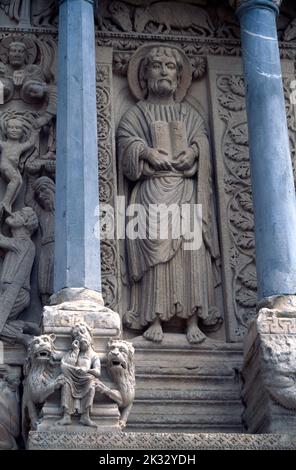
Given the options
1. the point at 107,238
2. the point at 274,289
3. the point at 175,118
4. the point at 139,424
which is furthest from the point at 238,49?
the point at 139,424

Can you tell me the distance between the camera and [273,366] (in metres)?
9.00

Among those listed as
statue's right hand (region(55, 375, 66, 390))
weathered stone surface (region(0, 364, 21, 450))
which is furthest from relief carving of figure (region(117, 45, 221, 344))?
statue's right hand (region(55, 375, 66, 390))

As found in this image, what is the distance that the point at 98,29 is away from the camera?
12008 millimetres

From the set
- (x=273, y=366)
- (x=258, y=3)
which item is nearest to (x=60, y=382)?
(x=273, y=366)

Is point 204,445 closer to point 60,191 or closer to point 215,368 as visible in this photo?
point 215,368

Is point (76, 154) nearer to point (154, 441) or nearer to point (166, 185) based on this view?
point (166, 185)

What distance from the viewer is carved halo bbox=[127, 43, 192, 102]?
11875mm

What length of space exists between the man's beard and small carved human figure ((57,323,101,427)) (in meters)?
3.74

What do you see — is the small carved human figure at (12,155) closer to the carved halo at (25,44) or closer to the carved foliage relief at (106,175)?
the carved foliage relief at (106,175)

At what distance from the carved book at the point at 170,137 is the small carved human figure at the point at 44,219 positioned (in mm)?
1255

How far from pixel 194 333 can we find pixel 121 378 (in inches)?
76.8

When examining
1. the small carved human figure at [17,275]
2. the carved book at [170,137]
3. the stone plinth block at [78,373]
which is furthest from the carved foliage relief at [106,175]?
the stone plinth block at [78,373]

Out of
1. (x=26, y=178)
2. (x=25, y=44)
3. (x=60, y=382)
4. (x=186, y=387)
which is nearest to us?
(x=60, y=382)

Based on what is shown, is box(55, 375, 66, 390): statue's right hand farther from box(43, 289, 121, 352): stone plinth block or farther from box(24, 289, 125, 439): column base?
box(43, 289, 121, 352): stone plinth block
